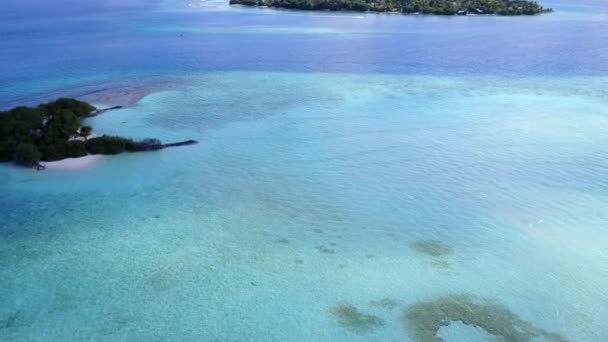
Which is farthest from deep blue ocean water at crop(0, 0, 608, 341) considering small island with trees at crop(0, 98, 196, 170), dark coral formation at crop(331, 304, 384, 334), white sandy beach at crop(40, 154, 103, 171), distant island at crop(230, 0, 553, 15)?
distant island at crop(230, 0, 553, 15)

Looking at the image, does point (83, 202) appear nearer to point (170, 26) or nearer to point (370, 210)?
point (370, 210)

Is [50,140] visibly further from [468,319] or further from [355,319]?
[468,319]

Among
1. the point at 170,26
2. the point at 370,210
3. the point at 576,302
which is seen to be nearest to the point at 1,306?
the point at 370,210

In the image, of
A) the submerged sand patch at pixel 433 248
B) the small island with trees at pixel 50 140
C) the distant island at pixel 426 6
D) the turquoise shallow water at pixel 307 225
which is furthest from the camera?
the distant island at pixel 426 6

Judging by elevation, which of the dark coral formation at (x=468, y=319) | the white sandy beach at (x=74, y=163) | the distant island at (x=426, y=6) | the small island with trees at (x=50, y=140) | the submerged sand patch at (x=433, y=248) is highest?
the distant island at (x=426, y=6)

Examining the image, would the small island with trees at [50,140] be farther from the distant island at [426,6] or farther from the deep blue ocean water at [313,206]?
the distant island at [426,6]

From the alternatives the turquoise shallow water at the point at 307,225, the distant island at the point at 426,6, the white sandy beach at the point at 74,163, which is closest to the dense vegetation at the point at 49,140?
the white sandy beach at the point at 74,163
